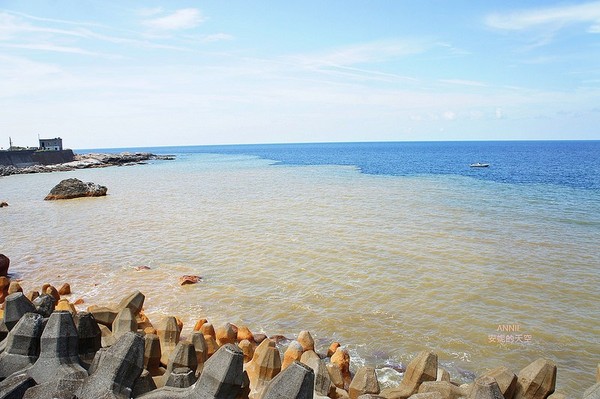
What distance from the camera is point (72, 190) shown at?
3672cm

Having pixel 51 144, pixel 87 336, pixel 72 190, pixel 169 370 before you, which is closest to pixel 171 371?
pixel 169 370

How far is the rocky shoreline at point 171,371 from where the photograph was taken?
494 centimetres

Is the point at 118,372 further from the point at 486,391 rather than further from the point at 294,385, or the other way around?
the point at 486,391

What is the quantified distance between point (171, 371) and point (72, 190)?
35.1m

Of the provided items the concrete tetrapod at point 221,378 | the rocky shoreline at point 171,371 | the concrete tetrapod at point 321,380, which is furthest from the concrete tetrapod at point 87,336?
the concrete tetrapod at point 321,380

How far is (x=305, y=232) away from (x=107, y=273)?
9.16m

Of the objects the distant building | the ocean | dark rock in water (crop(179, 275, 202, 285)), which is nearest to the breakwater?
the ocean

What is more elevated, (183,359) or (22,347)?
(22,347)

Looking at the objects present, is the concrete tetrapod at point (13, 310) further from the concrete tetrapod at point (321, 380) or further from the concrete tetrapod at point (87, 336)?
the concrete tetrapod at point (321, 380)

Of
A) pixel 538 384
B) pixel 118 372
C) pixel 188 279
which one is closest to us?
pixel 118 372

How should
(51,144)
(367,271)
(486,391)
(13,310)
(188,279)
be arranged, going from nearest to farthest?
(486,391), (13,310), (188,279), (367,271), (51,144)

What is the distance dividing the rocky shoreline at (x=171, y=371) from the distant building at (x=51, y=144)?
279 feet

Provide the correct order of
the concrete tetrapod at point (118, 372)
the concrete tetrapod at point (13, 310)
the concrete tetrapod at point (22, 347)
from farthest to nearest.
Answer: the concrete tetrapod at point (13, 310), the concrete tetrapod at point (22, 347), the concrete tetrapod at point (118, 372)

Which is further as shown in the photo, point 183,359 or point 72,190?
point 72,190
